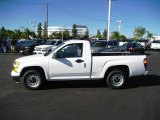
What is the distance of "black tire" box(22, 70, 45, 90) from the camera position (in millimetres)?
10278

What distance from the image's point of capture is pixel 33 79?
10359 millimetres

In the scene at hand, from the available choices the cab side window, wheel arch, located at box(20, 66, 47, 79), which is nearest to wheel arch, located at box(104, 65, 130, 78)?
the cab side window

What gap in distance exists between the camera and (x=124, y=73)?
1070 centimetres

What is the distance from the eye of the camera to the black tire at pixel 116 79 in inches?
415

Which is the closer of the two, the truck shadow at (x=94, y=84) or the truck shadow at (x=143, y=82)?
the truck shadow at (x=94, y=84)

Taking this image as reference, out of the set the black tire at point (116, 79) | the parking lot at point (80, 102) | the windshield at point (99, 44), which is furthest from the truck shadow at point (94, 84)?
the windshield at point (99, 44)

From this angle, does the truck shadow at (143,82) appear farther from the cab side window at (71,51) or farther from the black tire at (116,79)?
the cab side window at (71,51)

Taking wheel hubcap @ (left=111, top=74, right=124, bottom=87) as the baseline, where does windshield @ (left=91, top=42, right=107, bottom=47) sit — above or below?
above

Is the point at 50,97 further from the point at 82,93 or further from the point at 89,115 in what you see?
the point at 89,115

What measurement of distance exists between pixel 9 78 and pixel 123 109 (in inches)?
269

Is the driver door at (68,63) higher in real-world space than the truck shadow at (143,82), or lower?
higher

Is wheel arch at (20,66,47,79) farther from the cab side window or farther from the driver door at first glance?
the cab side window

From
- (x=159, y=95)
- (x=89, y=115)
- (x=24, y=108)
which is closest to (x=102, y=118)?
(x=89, y=115)

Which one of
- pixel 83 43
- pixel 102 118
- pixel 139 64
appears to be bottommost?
pixel 102 118
